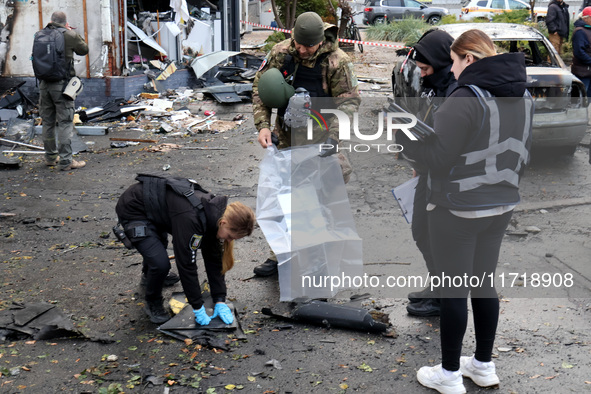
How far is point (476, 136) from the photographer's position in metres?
2.98

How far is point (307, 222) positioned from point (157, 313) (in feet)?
3.80

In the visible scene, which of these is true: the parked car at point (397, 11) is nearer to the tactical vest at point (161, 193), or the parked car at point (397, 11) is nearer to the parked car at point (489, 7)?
the parked car at point (489, 7)

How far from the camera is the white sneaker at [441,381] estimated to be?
10.9 ft

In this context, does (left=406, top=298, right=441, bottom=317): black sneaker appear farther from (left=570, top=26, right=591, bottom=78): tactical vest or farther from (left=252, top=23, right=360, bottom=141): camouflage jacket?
(left=570, top=26, right=591, bottom=78): tactical vest

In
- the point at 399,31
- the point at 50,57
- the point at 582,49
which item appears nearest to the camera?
the point at 50,57

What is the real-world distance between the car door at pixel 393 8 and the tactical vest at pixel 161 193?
2610cm

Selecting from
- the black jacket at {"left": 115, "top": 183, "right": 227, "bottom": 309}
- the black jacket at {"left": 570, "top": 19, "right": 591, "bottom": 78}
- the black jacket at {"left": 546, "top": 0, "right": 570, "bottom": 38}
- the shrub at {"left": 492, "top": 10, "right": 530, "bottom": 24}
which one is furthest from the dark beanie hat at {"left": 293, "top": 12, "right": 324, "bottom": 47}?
the shrub at {"left": 492, "top": 10, "right": 530, "bottom": 24}

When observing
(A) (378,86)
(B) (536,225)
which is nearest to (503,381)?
(B) (536,225)

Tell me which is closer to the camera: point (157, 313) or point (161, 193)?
point (161, 193)

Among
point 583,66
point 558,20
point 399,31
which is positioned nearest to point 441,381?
point 583,66

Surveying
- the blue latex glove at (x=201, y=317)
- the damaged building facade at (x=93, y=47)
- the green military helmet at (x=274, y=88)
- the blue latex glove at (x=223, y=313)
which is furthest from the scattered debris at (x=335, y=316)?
the damaged building facade at (x=93, y=47)

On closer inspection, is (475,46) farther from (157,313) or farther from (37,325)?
(37,325)

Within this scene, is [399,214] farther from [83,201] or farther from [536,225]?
[83,201]

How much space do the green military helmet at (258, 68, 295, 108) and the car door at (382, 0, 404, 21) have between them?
82.6 feet
